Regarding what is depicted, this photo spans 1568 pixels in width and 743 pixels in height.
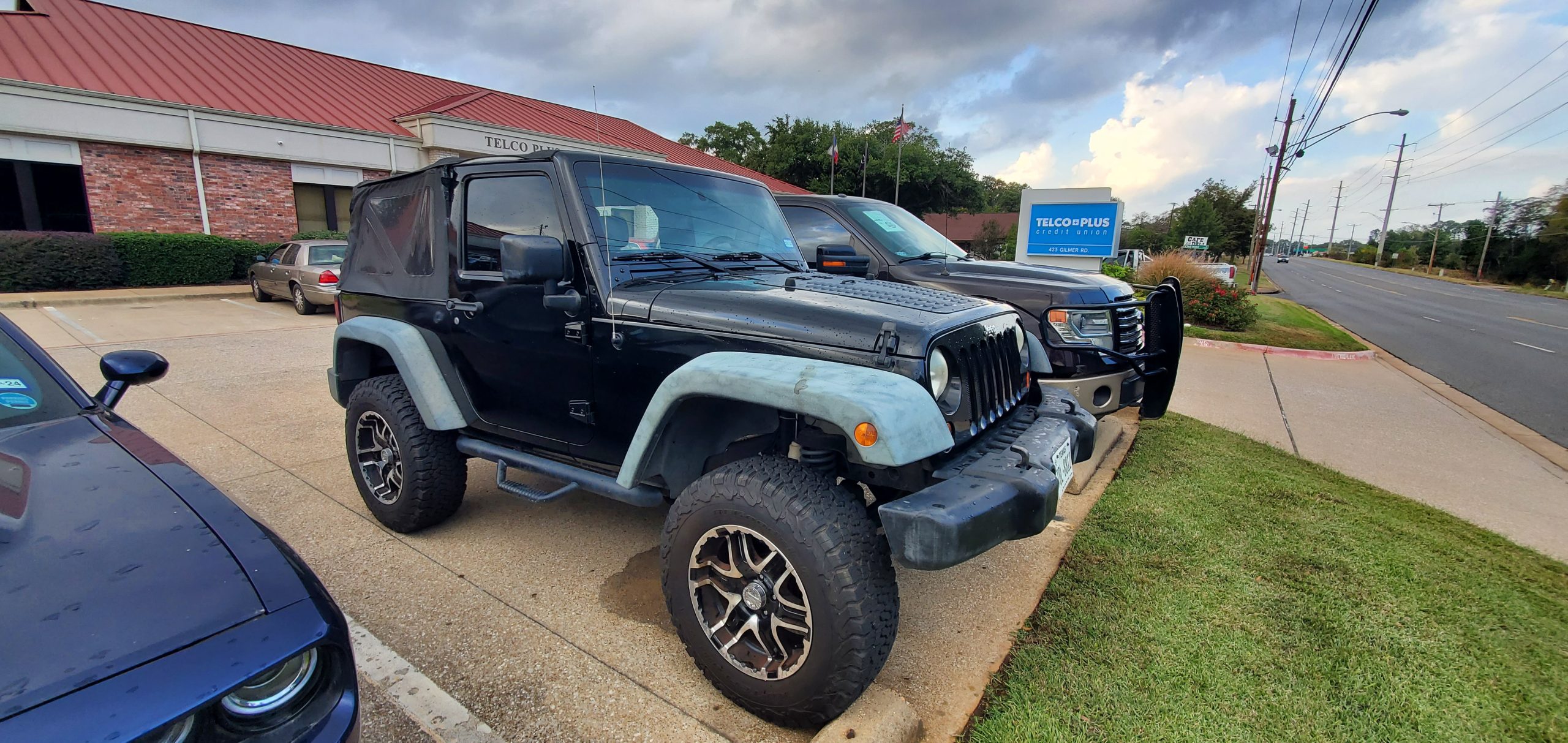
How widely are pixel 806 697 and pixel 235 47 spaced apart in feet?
81.4

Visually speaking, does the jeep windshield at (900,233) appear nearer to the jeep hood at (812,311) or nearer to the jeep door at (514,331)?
the jeep hood at (812,311)

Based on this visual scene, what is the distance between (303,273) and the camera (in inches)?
476

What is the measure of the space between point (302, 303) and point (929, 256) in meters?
11.7

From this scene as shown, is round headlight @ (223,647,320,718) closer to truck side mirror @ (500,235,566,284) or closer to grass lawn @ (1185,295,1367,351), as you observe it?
truck side mirror @ (500,235,566,284)

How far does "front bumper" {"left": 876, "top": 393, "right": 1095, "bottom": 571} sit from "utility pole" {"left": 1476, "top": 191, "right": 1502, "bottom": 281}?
205ft

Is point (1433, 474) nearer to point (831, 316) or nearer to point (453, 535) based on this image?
point (831, 316)

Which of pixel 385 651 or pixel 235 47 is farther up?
pixel 235 47

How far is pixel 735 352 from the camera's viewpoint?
239 cm

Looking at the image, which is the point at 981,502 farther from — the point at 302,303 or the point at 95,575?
the point at 302,303

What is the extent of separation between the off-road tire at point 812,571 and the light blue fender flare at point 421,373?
1588 mm

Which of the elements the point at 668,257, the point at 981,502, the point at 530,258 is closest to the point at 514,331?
the point at 530,258

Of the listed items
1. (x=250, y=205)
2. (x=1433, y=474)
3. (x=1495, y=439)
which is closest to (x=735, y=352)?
(x=1433, y=474)

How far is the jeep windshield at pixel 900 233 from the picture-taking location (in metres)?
5.63

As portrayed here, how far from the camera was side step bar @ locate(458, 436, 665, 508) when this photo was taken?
2785 mm
